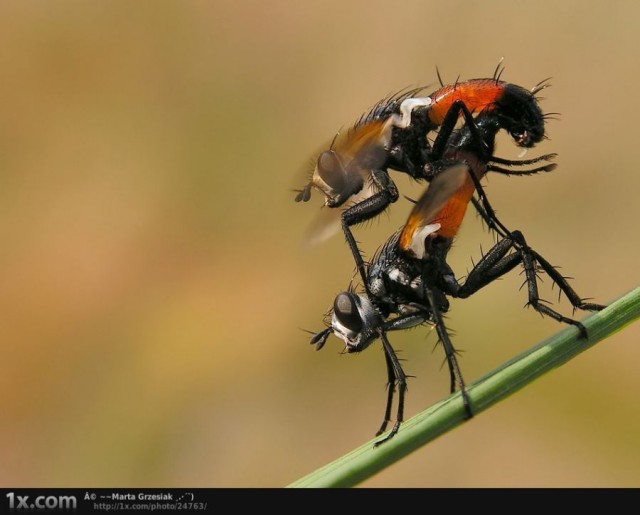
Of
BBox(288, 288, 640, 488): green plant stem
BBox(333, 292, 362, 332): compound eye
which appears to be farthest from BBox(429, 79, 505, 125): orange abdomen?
BBox(288, 288, 640, 488): green plant stem

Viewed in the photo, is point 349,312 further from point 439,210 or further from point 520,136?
point 520,136

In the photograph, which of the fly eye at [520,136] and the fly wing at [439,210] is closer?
the fly wing at [439,210]

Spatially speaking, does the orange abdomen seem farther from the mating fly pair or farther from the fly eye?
the fly eye

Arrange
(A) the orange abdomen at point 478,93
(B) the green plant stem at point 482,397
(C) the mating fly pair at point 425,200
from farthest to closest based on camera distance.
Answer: (A) the orange abdomen at point 478,93 < (C) the mating fly pair at point 425,200 < (B) the green plant stem at point 482,397
